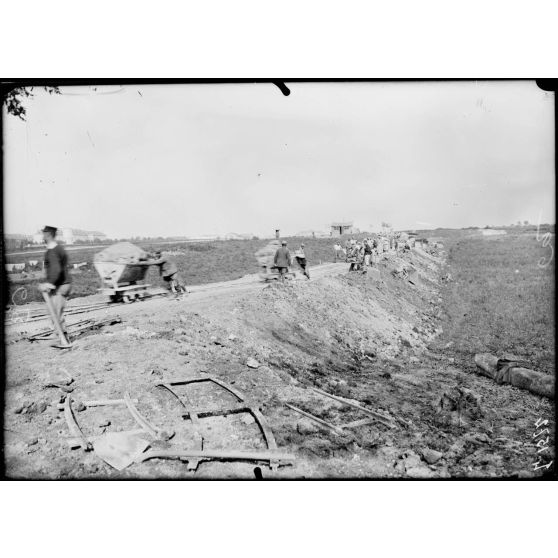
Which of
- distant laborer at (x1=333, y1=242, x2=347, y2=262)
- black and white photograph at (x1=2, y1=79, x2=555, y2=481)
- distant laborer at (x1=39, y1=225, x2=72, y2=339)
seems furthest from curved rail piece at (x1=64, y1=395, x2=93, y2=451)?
distant laborer at (x1=333, y1=242, x2=347, y2=262)

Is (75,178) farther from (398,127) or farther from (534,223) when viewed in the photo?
(534,223)

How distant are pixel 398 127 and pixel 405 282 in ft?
7.94

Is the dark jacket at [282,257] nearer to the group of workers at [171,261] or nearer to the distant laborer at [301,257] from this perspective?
the group of workers at [171,261]

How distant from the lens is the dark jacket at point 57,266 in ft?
18.6

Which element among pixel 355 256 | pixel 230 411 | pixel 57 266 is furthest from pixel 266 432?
pixel 57 266

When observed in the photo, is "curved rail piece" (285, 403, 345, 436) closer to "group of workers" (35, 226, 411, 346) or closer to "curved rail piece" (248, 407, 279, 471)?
"curved rail piece" (248, 407, 279, 471)

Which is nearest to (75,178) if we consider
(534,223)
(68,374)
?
(68,374)

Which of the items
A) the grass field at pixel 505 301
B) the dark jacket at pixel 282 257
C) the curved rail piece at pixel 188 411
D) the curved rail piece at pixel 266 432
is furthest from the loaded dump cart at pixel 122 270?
the grass field at pixel 505 301

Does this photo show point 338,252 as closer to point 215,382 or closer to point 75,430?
point 215,382

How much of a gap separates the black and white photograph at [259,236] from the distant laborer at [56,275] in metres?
0.02

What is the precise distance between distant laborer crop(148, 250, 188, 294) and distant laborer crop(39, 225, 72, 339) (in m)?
1.19

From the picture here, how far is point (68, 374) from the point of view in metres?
5.59

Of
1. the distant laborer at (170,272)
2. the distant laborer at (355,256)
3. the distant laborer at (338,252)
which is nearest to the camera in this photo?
the distant laborer at (170,272)

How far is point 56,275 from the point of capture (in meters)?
5.73
